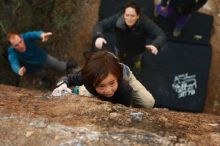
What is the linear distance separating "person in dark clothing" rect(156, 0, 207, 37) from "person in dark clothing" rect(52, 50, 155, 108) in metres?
2.57

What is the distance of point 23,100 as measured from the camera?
10.5ft

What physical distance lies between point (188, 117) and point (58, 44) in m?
3.51

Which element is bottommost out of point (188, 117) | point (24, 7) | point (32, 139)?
point (32, 139)

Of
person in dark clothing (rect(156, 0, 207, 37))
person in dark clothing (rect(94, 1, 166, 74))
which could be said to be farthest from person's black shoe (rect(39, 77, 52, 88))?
person in dark clothing (rect(156, 0, 207, 37))

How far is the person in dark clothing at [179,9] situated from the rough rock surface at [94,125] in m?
2.58

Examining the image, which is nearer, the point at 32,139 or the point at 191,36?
the point at 32,139

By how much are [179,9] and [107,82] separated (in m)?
3.07

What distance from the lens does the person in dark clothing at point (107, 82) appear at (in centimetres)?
265

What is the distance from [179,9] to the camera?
5.47 m

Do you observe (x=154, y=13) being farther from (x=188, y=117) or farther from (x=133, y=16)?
(x=188, y=117)

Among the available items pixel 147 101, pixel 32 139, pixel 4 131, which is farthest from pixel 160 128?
pixel 4 131

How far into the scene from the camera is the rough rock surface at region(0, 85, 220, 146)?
8.40 ft

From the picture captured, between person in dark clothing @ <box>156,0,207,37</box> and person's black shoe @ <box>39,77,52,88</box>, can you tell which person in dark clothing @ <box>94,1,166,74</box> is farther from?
person's black shoe @ <box>39,77,52,88</box>

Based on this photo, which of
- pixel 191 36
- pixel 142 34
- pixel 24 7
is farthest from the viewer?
pixel 191 36
